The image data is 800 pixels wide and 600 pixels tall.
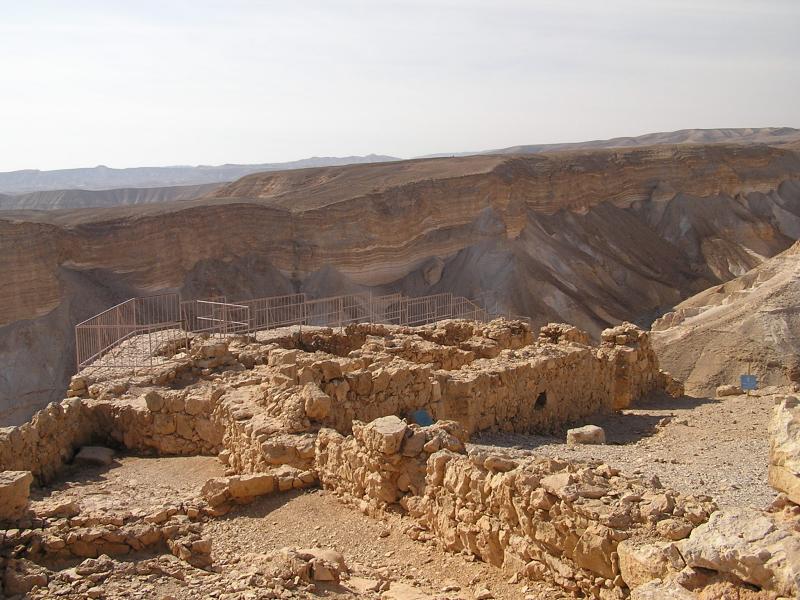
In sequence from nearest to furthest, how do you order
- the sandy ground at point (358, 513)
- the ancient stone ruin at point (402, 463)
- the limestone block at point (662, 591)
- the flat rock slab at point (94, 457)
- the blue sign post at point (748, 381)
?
the limestone block at point (662, 591), the ancient stone ruin at point (402, 463), the sandy ground at point (358, 513), the flat rock slab at point (94, 457), the blue sign post at point (748, 381)

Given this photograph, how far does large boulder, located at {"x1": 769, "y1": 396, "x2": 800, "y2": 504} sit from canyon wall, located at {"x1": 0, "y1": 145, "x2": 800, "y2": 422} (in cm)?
2261

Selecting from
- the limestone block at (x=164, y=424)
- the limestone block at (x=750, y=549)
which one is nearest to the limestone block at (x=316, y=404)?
the limestone block at (x=164, y=424)

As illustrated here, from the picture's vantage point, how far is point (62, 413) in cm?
1182

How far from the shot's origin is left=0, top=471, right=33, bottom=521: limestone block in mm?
7160

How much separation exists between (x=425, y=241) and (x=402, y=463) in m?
30.0

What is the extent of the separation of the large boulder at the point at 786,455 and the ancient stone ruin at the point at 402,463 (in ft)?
0.04

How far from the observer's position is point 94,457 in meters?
11.5

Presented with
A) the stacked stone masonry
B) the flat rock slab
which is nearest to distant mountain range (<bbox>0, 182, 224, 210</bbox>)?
the stacked stone masonry

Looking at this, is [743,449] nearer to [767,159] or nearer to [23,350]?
[23,350]

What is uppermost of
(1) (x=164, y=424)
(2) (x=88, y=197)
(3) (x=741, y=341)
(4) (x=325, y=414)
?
(2) (x=88, y=197)

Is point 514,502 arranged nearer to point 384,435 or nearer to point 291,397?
point 384,435

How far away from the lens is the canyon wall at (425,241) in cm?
2781

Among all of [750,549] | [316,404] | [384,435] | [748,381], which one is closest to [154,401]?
[316,404]

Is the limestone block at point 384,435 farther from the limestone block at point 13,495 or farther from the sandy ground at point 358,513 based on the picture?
the limestone block at point 13,495
